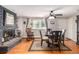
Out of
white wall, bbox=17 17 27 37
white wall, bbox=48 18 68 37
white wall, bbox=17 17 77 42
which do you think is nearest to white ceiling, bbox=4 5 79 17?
white wall, bbox=17 17 27 37

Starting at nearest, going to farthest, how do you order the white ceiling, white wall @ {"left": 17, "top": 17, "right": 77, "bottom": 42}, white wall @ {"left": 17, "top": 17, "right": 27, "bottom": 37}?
Result: the white ceiling
white wall @ {"left": 17, "top": 17, "right": 27, "bottom": 37}
white wall @ {"left": 17, "top": 17, "right": 77, "bottom": 42}

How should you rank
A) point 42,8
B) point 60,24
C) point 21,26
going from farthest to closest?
point 60,24 < point 21,26 < point 42,8

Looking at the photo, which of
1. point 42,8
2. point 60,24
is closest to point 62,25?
point 60,24

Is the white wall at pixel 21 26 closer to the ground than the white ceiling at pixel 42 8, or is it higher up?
closer to the ground

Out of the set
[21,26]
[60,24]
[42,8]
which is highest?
[42,8]

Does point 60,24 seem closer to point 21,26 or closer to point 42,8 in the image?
point 21,26

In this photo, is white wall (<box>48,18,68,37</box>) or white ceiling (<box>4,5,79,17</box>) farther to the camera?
white wall (<box>48,18,68,37</box>)

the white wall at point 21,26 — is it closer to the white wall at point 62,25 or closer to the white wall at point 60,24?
the white wall at point 62,25

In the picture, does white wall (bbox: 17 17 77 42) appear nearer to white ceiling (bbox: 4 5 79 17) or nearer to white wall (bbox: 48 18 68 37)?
white wall (bbox: 48 18 68 37)

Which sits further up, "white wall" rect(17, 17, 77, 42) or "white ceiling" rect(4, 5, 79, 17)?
"white ceiling" rect(4, 5, 79, 17)

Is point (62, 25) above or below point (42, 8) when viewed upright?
below

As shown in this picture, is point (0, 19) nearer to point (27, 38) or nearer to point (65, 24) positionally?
point (27, 38)

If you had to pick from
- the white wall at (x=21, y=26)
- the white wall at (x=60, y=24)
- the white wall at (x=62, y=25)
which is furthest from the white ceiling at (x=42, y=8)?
the white wall at (x=60, y=24)
